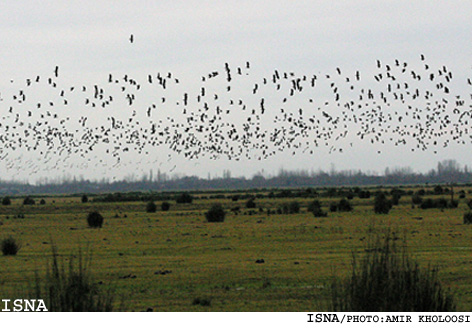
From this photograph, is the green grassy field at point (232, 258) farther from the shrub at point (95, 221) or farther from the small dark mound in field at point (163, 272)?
the shrub at point (95, 221)

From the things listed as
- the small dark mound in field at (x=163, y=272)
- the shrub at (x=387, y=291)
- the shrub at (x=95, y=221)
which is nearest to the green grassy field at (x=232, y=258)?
the small dark mound in field at (x=163, y=272)

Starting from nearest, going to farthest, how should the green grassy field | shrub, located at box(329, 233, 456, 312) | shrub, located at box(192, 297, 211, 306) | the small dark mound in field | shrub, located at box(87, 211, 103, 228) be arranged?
shrub, located at box(329, 233, 456, 312) → shrub, located at box(192, 297, 211, 306) → the green grassy field → the small dark mound in field → shrub, located at box(87, 211, 103, 228)

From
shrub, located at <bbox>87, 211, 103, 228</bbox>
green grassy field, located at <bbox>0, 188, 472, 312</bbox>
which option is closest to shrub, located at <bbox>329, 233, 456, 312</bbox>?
green grassy field, located at <bbox>0, 188, 472, 312</bbox>

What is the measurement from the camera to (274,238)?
44469mm

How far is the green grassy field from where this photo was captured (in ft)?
74.6

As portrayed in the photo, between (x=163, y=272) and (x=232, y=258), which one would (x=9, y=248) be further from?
(x=163, y=272)

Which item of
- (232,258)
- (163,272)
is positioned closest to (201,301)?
(163,272)

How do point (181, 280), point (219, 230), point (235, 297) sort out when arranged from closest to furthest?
point (235, 297), point (181, 280), point (219, 230)

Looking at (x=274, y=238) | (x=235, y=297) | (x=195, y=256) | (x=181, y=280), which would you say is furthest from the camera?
(x=274, y=238)

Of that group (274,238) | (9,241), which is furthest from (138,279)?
(274,238)

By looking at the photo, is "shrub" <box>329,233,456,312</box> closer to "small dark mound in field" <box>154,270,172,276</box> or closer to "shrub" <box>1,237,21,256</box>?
"small dark mound in field" <box>154,270,172,276</box>

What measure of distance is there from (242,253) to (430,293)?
20849 millimetres

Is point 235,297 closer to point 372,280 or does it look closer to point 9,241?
point 372,280

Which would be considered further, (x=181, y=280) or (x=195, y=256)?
(x=195, y=256)
